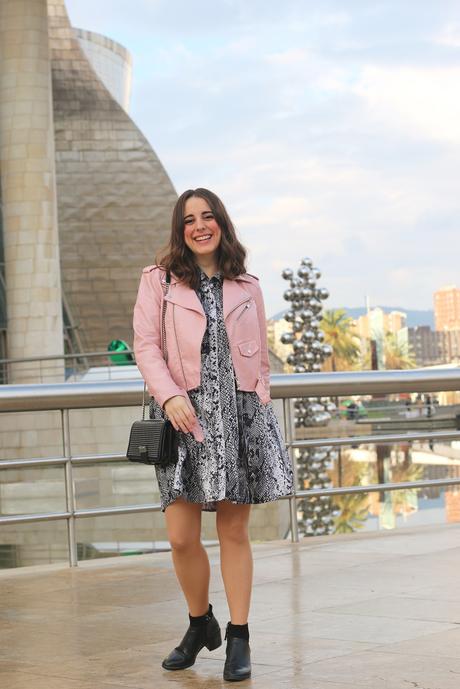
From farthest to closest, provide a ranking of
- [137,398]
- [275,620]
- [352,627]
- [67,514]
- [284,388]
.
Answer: [284,388] → [67,514] → [137,398] → [275,620] → [352,627]

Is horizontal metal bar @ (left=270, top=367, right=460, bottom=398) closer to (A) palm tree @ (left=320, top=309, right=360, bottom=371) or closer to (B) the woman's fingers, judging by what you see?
(B) the woman's fingers

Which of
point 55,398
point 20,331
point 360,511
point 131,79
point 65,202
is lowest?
point 360,511

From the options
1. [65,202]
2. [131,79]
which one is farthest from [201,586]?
[131,79]

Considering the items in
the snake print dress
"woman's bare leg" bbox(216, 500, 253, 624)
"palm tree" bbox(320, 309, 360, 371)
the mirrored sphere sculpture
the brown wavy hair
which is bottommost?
"woman's bare leg" bbox(216, 500, 253, 624)

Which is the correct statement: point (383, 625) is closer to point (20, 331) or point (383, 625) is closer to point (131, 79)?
point (20, 331)

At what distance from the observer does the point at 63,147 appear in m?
63.3

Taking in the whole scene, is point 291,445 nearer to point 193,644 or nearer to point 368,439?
point 368,439

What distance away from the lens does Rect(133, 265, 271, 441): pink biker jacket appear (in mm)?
4652

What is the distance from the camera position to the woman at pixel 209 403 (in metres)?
4.62

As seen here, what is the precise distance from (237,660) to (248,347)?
118cm

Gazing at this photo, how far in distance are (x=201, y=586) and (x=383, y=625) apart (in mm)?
1006

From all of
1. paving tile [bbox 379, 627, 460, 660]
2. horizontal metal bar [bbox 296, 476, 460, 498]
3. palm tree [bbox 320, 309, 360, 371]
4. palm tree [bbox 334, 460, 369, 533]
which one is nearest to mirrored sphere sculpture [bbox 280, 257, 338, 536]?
palm tree [bbox 334, 460, 369, 533]

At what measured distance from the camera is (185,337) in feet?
15.4

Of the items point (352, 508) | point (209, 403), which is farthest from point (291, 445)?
point (352, 508)
